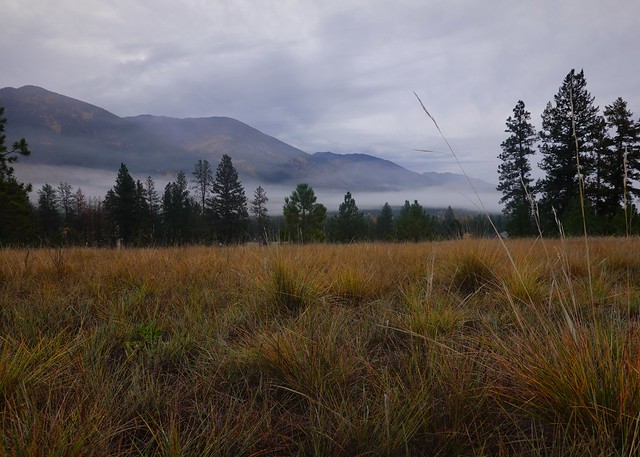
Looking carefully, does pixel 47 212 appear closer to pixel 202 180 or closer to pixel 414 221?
pixel 202 180

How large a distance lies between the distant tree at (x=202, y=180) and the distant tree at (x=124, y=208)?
90.0ft

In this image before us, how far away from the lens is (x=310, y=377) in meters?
1.41

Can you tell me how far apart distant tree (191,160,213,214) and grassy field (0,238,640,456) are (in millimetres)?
65954

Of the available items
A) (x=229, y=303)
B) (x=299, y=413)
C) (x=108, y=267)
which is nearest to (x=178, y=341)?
(x=229, y=303)

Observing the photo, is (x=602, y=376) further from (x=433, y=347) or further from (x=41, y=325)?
(x=41, y=325)

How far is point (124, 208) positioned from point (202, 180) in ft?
101

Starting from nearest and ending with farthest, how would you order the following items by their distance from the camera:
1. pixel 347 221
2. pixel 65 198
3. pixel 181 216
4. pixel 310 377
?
pixel 310 377 → pixel 181 216 → pixel 347 221 → pixel 65 198

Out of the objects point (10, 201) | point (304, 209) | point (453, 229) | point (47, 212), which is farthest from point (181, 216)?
point (453, 229)

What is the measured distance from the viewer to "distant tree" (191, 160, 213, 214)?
64.6 meters

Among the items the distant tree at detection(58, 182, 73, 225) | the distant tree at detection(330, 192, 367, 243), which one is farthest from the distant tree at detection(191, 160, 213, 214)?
the distant tree at detection(330, 192, 367, 243)

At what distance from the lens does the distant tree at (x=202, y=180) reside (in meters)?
64.6

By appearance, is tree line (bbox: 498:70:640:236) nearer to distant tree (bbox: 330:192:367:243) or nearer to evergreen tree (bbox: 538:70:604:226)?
evergreen tree (bbox: 538:70:604:226)

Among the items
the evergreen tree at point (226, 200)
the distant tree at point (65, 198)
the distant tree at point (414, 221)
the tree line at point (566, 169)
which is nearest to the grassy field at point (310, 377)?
the tree line at point (566, 169)

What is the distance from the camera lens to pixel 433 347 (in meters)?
1.53
